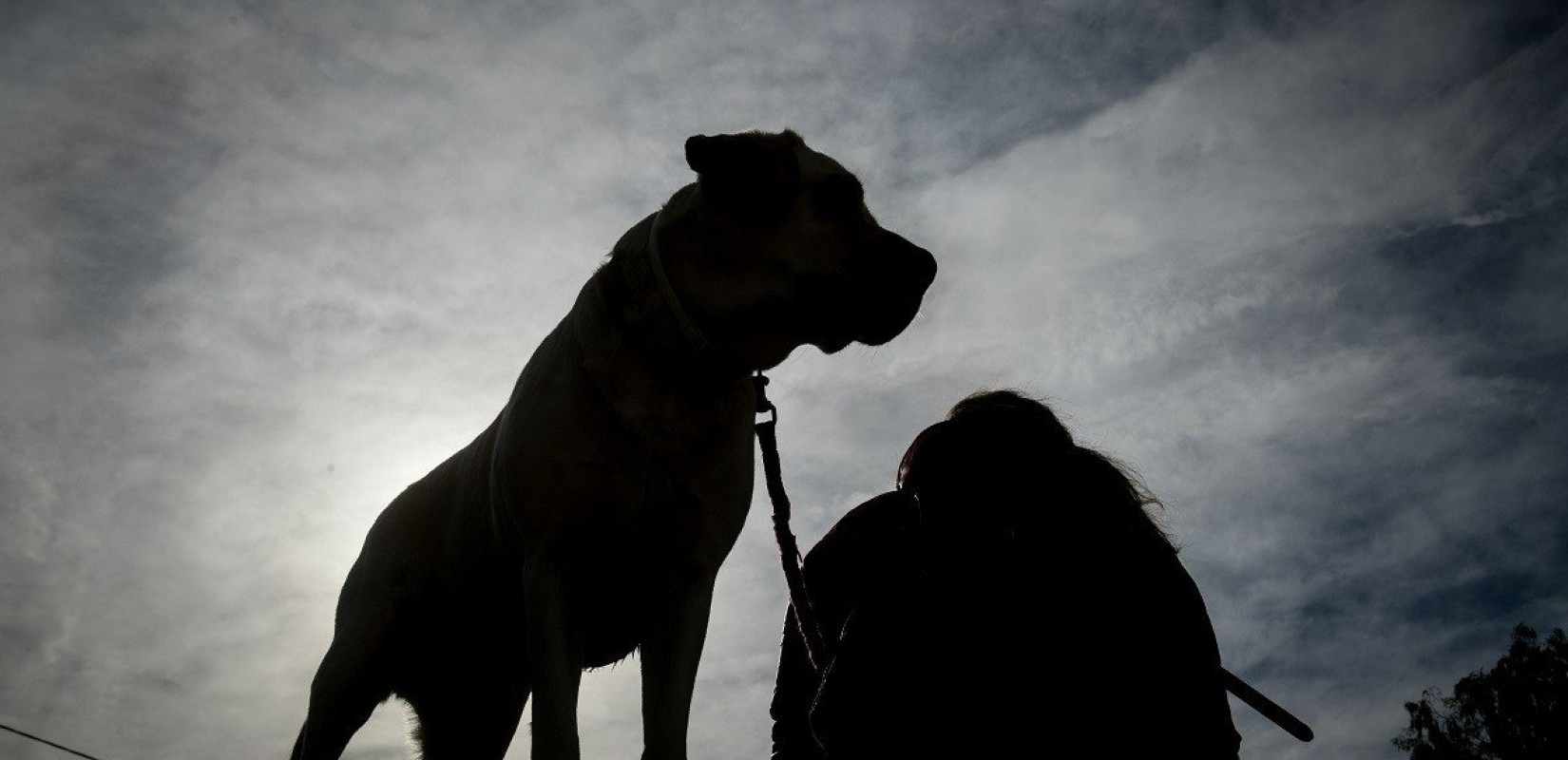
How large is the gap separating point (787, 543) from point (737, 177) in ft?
4.89

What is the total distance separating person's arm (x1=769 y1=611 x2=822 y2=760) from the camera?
10.8 ft

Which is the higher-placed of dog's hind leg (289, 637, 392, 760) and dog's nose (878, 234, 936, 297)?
dog's nose (878, 234, 936, 297)

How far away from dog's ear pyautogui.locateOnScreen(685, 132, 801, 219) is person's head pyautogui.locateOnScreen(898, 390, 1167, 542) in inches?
45.8

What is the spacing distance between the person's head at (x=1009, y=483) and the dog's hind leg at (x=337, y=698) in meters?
2.94

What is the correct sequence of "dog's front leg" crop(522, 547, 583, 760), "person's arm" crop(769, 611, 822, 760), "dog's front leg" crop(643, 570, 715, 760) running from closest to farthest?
1. "dog's front leg" crop(522, 547, 583, 760)
2. "person's arm" crop(769, 611, 822, 760)
3. "dog's front leg" crop(643, 570, 715, 760)

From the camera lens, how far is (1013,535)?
224cm

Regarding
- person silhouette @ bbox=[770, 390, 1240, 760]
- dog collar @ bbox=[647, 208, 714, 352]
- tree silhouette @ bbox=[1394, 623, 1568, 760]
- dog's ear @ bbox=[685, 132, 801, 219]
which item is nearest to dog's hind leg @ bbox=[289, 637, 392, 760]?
dog collar @ bbox=[647, 208, 714, 352]

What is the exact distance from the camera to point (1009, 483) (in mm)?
2643

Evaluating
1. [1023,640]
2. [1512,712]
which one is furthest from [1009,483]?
[1512,712]

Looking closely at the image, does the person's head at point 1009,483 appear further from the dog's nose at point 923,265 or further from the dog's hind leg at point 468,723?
the dog's hind leg at point 468,723

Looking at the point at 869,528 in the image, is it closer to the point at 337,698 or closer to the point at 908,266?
the point at 908,266

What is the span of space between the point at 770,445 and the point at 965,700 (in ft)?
6.53

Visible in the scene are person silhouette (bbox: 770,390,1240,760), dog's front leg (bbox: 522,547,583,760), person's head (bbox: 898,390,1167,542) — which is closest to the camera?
person silhouette (bbox: 770,390,1240,760)

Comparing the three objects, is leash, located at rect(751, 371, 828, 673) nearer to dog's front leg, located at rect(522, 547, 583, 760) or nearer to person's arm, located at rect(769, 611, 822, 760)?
person's arm, located at rect(769, 611, 822, 760)
